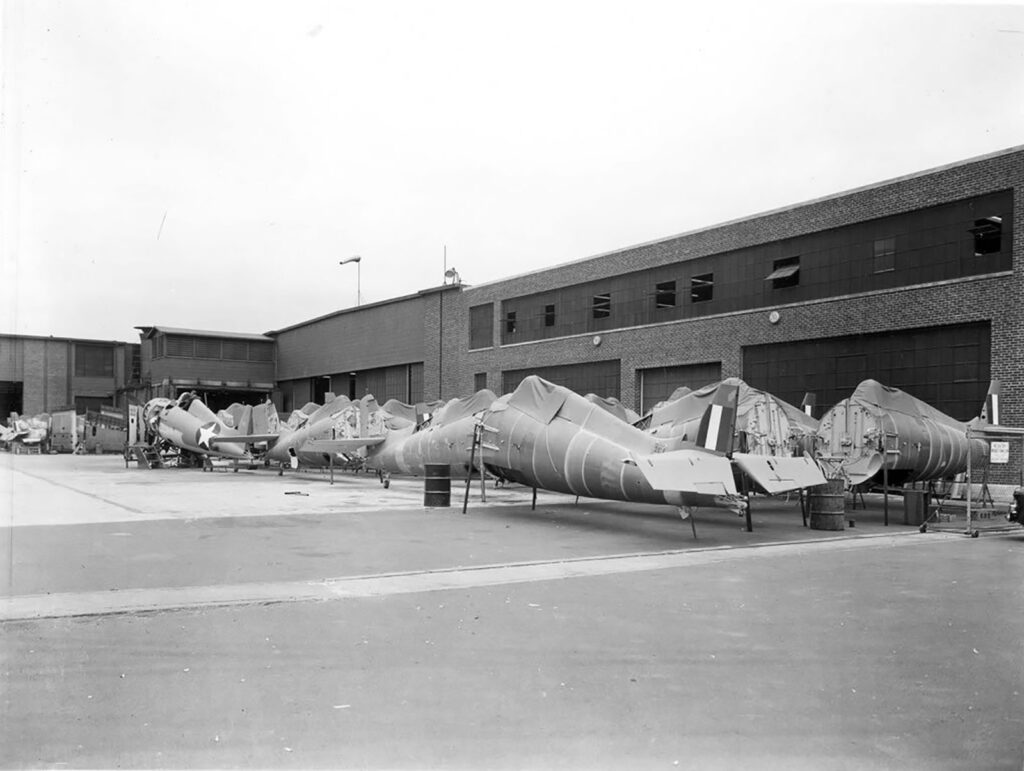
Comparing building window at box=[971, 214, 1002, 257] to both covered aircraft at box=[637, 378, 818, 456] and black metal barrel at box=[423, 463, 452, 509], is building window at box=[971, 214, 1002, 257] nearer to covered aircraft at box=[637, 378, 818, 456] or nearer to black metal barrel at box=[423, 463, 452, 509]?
covered aircraft at box=[637, 378, 818, 456]

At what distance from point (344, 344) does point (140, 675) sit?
50.8 m

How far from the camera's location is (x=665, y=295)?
3519cm

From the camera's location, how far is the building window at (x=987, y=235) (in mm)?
23469

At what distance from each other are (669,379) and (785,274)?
720cm

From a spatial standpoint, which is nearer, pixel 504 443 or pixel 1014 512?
pixel 1014 512

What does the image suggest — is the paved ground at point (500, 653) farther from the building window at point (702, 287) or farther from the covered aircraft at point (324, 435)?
the building window at point (702, 287)

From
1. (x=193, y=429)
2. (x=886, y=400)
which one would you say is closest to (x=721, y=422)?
(x=886, y=400)

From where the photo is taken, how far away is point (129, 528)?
13.6m

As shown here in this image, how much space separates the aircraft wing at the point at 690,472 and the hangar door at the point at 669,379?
64.5 ft

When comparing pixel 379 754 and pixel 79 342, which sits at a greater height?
pixel 79 342

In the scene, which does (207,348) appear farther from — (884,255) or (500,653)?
(500,653)

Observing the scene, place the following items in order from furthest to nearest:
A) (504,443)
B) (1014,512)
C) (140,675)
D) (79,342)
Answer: (79,342) → (504,443) → (1014,512) → (140,675)

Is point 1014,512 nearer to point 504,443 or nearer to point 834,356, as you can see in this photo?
point 504,443

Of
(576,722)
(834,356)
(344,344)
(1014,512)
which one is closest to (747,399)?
(1014,512)
